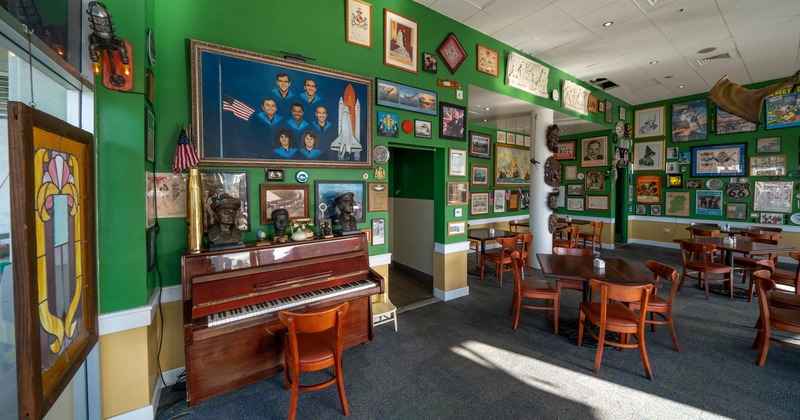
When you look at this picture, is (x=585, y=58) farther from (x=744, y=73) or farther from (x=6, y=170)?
(x=6, y=170)

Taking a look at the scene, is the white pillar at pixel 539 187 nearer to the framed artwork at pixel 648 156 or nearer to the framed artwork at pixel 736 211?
the framed artwork at pixel 648 156

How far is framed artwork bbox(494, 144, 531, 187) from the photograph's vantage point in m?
7.89

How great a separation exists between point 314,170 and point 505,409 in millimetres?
2717

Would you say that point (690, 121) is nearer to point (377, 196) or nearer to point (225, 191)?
point (377, 196)

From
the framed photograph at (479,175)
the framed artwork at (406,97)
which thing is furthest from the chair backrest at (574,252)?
the framed photograph at (479,175)

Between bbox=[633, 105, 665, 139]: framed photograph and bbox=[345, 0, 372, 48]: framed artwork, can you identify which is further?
bbox=[633, 105, 665, 139]: framed photograph

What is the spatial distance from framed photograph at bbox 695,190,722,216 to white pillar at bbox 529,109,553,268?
493 cm

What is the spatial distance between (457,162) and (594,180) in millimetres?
6145

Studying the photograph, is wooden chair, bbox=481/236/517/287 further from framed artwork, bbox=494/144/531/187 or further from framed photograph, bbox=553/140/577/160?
framed photograph, bbox=553/140/577/160

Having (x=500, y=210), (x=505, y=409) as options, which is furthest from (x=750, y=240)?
(x=505, y=409)

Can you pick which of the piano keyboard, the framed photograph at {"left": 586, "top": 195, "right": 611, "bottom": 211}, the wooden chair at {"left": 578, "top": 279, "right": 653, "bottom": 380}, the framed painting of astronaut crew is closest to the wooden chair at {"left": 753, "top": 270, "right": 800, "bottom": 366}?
the wooden chair at {"left": 578, "top": 279, "right": 653, "bottom": 380}

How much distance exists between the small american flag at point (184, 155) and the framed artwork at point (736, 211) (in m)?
10.8

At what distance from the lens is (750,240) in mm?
5164

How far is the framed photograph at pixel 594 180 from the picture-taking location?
8.42 metres
